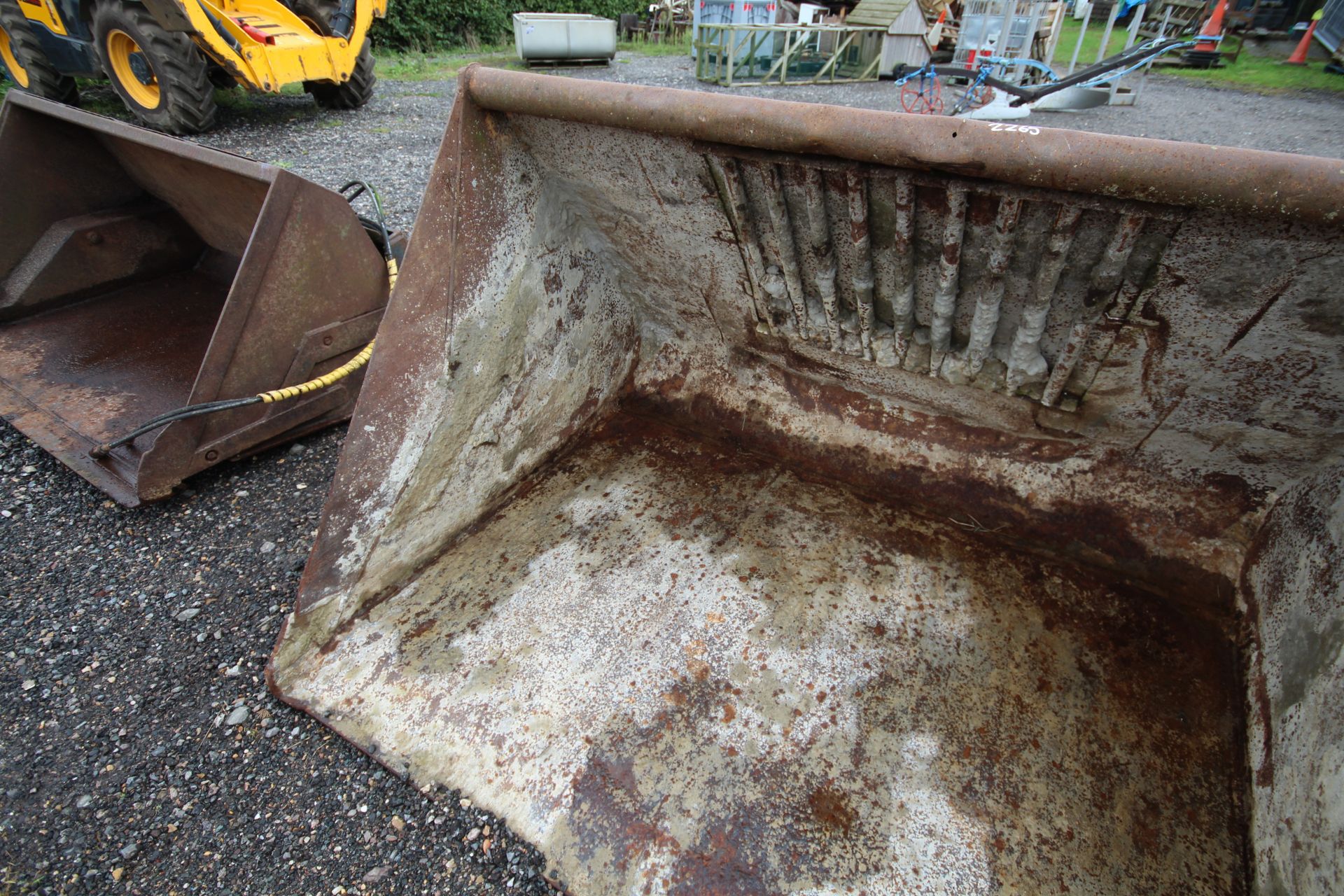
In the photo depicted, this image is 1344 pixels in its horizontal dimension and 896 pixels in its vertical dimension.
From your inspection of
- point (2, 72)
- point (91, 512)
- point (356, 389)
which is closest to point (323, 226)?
point (356, 389)

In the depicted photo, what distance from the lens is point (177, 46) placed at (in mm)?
5082

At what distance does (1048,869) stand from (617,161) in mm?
1781

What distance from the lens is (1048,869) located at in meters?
1.21

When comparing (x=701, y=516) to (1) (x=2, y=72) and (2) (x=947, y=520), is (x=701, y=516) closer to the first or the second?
(2) (x=947, y=520)

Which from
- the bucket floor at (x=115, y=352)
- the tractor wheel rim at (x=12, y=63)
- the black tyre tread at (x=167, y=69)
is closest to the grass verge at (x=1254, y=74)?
the black tyre tread at (x=167, y=69)

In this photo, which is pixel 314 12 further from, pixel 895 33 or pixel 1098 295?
pixel 895 33

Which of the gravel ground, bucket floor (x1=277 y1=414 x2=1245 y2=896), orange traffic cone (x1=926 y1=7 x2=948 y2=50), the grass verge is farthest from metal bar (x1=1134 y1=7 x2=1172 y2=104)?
the gravel ground

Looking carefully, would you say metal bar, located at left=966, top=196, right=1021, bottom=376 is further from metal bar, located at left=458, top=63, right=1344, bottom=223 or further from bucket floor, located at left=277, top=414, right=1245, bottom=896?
bucket floor, located at left=277, top=414, right=1245, bottom=896

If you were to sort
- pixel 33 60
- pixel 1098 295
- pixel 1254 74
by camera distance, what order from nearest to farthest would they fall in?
1. pixel 1098 295
2. pixel 33 60
3. pixel 1254 74

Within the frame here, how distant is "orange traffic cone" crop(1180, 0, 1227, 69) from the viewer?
11.8 m

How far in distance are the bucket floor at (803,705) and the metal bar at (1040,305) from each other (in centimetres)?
48

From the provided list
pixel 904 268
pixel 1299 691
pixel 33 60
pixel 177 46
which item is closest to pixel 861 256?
pixel 904 268

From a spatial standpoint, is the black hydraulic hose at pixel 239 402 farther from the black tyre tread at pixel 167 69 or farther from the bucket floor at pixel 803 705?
the black tyre tread at pixel 167 69

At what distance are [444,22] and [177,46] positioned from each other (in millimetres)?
9966
